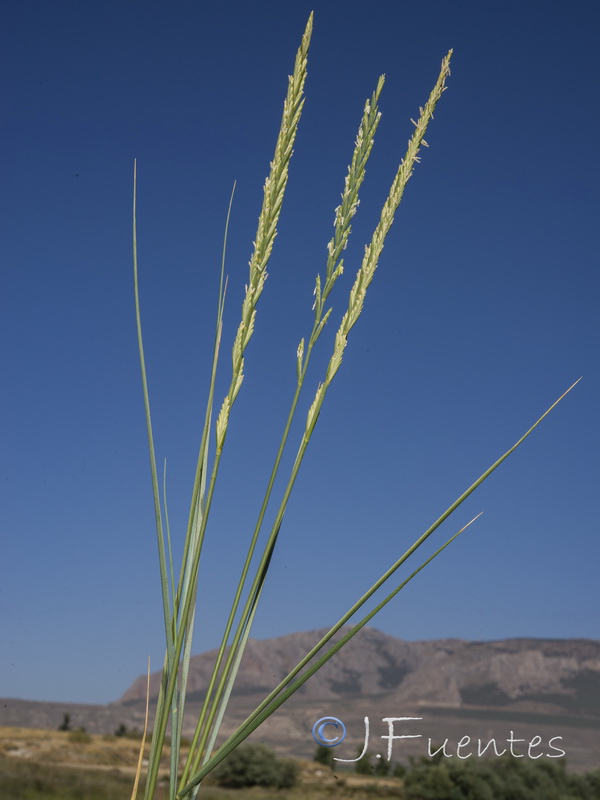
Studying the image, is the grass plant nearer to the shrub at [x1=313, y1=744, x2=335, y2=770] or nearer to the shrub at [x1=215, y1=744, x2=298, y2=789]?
the shrub at [x1=215, y1=744, x2=298, y2=789]

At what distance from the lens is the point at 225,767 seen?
1733 cm

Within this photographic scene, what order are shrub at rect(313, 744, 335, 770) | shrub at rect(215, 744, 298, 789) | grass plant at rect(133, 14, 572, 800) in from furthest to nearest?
shrub at rect(313, 744, 335, 770)
shrub at rect(215, 744, 298, 789)
grass plant at rect(133, 14, 572, 800)

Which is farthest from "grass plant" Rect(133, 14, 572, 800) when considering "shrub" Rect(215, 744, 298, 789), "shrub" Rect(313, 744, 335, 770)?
"shrub" Rect(313, 744, 335, 770)

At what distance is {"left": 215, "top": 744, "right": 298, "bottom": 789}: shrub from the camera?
1739cm

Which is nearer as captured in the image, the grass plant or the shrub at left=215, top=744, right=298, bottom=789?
the grass plant

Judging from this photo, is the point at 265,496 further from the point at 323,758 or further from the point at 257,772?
the point at 323,758

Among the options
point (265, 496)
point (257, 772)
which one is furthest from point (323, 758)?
point (265, 496)

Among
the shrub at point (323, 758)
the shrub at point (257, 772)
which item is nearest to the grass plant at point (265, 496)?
the shrub at point (257, 772)

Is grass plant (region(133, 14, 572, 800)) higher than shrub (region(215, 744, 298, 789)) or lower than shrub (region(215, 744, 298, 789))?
higher

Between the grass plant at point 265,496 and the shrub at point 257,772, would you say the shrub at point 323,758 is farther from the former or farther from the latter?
the grass plant at point 265,496

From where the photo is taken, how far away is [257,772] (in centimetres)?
1744

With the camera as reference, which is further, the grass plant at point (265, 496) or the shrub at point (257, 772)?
the shrub at point (257, 772)

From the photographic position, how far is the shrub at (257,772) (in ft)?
57.1

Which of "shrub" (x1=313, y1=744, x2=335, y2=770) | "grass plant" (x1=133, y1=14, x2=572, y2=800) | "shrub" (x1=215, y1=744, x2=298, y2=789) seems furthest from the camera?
"shrub" (x1=313, y1=744, x2=335, y2=770)
